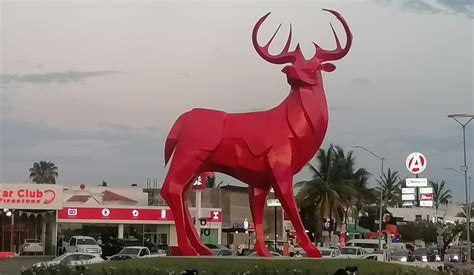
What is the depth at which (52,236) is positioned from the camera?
2168 inches

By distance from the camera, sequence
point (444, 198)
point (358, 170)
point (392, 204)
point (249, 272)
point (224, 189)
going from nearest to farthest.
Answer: point (249, 272)
point (358, 170)
point (224, 189)
point (392, 204)
point (444, 198)

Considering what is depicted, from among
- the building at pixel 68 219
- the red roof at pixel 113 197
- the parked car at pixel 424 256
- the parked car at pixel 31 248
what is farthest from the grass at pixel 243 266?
the red roof at pixel 113 197

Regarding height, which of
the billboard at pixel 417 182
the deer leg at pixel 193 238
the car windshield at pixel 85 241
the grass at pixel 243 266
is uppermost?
the billboard at pixel 417 182

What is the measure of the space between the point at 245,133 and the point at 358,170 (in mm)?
45712

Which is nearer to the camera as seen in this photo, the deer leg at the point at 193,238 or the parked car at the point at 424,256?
the deer leg at the point at 193,238

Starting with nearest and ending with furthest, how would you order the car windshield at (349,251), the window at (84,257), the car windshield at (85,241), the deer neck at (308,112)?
the deer neck at (308,112)
the window at (84,257)
the car windshield at (349,251)
the car windshield at (85,241)

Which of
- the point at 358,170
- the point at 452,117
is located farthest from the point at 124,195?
the point at 452,117

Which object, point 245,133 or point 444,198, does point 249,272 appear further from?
point 444,198

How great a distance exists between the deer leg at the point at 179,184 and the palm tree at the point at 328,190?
1448 inches

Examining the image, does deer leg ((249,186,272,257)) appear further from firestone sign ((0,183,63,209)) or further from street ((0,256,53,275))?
firestone sign ((0,183,63,209))

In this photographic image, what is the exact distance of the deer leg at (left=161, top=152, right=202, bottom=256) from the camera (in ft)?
65.3

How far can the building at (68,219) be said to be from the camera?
167ft

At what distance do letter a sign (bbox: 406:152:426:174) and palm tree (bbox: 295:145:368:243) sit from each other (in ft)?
47.8

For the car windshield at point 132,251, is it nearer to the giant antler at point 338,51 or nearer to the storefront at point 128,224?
the storefront at point 128,224
